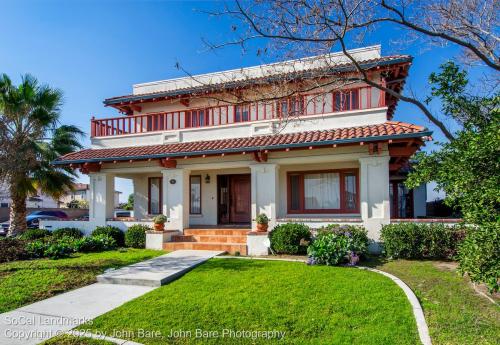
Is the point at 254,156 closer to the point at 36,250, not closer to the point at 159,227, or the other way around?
the point at 159,227

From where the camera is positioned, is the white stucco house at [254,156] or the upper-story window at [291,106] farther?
the white stucco house at [254,156]

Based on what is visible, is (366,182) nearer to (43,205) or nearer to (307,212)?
(307,212)

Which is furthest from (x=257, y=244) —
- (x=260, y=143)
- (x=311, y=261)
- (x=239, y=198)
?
(x=239, y=198)

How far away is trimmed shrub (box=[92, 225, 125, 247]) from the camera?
1323 cm

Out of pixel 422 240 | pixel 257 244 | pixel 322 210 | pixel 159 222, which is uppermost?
pixel 322 210

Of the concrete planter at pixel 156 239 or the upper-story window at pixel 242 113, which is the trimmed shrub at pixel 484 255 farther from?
the upper-story window at pixel 242 113

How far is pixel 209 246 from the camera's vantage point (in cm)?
1173

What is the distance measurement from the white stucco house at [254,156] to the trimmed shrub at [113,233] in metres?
0.51

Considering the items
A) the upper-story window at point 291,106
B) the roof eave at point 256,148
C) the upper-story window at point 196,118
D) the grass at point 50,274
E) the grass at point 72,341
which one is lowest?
the grass at point 72,341

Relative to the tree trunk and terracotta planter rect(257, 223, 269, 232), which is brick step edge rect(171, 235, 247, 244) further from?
the tree trunk

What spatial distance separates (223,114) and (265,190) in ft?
13.8

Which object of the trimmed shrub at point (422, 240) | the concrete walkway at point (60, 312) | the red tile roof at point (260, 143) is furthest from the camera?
the red tile roof at point (260, 143)

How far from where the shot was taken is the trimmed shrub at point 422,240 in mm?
8953

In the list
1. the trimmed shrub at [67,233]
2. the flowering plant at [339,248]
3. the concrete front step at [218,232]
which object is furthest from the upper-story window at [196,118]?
the flowering plant at [339,248]
